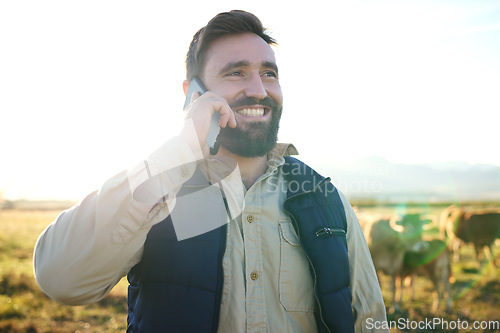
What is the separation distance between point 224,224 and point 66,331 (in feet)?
18.9

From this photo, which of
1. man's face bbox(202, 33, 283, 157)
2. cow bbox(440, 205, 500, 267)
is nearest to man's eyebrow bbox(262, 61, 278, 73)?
man's face bbox(202, 33, 283, 157)

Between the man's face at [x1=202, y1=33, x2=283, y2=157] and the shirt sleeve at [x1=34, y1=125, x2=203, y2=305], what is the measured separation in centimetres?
89

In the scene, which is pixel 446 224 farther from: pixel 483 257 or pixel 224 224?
pixel 224 224

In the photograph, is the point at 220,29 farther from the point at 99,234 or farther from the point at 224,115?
the point at 99,234

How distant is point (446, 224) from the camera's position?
14828 millimetres

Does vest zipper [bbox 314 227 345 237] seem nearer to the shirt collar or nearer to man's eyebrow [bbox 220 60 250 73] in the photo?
the shirt collar

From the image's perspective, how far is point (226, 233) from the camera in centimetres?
203

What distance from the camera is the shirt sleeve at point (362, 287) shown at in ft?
7.37

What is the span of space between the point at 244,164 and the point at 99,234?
1.28 metres

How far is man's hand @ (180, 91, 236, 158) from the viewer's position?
1801 millimetres

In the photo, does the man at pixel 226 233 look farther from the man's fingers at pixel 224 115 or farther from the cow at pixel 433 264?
the cow at pixel 433 264

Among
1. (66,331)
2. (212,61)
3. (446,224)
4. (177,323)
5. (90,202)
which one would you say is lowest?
(446,224)

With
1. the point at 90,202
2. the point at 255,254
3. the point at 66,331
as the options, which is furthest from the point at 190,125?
the point at 66,331

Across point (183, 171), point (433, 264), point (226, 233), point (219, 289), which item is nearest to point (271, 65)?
point (183, 171)
